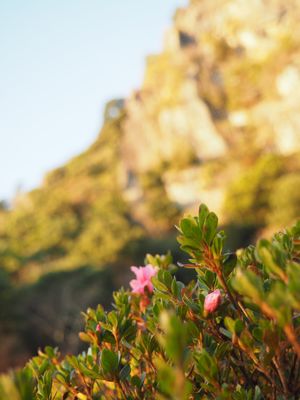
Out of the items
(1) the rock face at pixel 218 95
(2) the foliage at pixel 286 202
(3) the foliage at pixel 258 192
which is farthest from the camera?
(1) the rock face at pixel 218 95

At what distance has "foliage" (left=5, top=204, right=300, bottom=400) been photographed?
767mm

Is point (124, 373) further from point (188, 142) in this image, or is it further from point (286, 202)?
point (188, 142)

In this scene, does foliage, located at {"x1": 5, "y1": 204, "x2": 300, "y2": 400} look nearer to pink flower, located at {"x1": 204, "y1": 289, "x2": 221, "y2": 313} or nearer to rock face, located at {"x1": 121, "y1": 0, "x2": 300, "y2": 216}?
pink flower, located at {"x1": 204, "y1": 289, "x2": 221, "y2": 313}

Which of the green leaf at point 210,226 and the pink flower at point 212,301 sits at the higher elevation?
the green leaf at point 210,226

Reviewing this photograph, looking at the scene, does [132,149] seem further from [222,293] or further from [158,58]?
[222,293]

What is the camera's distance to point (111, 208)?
23.4m

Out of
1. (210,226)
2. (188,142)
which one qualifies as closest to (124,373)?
(210,226)

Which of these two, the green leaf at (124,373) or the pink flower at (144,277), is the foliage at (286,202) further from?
the green leaf at (124,373)

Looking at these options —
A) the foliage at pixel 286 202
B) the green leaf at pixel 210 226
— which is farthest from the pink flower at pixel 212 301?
the foliage at pixel 286 202

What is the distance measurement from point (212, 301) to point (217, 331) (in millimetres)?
104

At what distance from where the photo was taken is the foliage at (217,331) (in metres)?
0.77

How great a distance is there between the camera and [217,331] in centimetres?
100

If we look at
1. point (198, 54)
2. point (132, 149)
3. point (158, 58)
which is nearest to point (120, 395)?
point (132, 149)

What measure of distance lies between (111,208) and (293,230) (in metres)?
22.6
